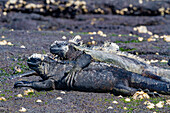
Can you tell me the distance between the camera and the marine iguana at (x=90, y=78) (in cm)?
711

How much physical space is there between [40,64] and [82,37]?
677 cm

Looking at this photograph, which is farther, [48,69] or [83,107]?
[48,69]

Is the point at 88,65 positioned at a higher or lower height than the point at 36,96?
higher

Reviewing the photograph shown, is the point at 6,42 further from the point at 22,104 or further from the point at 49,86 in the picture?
the point at 22,104

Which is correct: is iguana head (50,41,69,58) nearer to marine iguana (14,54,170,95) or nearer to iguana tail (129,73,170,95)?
marine iguana (14,54,170,95)

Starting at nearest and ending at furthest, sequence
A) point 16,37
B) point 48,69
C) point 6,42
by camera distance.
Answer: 1. point 48,69
2. point 6,42
3. point 16,37

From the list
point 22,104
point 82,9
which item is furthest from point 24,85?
point 82,9

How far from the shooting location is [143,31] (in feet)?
56.7

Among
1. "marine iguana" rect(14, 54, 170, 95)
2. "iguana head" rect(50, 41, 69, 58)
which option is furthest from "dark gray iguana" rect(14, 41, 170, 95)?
"iguana head" rect(50, 41, 69, 58)

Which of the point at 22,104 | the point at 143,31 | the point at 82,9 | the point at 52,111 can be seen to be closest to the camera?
the point at 52,111

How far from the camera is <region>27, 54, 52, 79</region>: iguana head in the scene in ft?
23.4

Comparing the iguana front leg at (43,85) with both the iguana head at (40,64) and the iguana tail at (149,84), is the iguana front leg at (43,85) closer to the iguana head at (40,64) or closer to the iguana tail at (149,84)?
the iguana head at (40,64)

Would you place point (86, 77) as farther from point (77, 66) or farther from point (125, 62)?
point (125, 62)

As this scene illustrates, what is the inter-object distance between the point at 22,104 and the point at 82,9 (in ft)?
51.1
